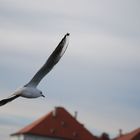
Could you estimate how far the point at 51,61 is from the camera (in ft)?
70.7

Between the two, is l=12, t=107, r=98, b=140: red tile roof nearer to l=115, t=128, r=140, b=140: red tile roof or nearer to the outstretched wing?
l=115, t=128, r=140, b=140: red tile roof

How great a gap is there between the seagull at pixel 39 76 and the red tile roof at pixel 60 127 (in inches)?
3897

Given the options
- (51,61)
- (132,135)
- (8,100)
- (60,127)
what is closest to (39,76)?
(51,61)

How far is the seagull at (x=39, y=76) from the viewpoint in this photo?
20.0 meters

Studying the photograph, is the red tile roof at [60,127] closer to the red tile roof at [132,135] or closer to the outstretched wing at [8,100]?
the red tile roof at [132,135]

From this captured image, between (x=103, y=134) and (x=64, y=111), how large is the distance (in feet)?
40.8

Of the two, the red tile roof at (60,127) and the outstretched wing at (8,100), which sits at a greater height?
the outstretched wing at (8,100)

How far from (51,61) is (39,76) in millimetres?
1008

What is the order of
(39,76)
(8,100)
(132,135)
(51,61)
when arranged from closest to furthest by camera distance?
(8,100) < (51,61) < (39,76) < (132,135)

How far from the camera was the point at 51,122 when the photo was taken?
12100 cm

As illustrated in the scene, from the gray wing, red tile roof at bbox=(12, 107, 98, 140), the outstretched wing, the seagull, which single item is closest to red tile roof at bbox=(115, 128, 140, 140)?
red tile roof at bbox=(12, 107, 98, 140)

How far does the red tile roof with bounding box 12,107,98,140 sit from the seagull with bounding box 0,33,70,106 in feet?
325

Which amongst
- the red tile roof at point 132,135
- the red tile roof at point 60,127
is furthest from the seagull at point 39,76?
the red tile roof at point 132,135

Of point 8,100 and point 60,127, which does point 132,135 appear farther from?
point 8,100
